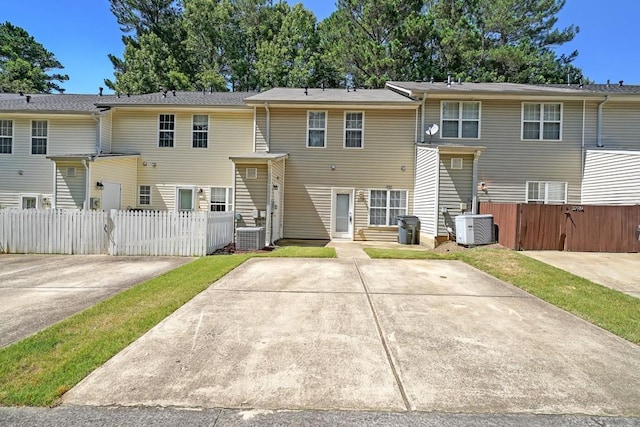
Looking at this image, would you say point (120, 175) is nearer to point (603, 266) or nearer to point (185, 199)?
point (185, 199)

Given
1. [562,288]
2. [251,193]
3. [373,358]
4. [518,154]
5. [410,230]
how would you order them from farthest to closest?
[518,154]
[410,230]
[251,193]
[562,288]
[373,358]

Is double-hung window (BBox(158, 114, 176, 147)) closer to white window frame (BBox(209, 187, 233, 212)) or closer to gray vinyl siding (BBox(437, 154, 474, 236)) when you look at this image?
white window frame (BBox(209, 187, 233, 212))

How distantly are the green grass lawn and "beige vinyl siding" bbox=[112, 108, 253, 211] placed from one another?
9.20 meters

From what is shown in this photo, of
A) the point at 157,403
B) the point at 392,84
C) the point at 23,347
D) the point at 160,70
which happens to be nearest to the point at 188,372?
the point at 157,403

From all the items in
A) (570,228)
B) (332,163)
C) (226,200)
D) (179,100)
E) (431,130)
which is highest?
(179,100)

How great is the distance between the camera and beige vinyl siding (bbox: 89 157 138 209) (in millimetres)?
12539

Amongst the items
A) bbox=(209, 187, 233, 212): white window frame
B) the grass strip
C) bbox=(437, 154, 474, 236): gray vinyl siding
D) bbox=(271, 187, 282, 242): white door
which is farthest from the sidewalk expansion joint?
bbox=(209, 187, 233, 212): white window frame

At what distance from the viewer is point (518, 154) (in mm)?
13656

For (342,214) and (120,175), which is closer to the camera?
(120,175)

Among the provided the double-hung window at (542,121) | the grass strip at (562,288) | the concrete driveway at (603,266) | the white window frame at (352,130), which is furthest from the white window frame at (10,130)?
the double-hung window at (542,121)

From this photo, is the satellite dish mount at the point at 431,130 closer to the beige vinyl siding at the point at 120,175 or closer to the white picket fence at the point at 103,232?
the white picket fence at the point at 103,232

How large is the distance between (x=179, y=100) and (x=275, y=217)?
24.7ft

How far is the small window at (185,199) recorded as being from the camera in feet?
48.9

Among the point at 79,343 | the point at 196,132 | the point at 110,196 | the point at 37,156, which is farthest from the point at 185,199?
the point at 79,343
